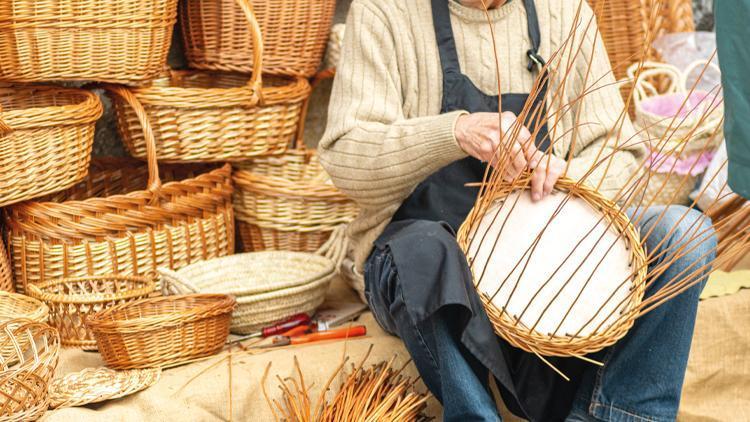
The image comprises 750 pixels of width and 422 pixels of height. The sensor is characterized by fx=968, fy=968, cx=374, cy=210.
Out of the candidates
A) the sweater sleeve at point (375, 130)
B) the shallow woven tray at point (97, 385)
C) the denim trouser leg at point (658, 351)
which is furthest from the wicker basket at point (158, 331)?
the denim trouser leg at point (658, 351)

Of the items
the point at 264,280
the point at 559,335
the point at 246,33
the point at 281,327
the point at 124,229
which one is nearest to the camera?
the point at 559,335

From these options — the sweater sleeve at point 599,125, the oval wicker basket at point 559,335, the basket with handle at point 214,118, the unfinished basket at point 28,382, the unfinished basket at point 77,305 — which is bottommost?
the unfinished basket at point 77,305

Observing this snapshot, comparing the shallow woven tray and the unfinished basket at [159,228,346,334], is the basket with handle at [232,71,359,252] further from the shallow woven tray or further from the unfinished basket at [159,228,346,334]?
the shallow woven tray

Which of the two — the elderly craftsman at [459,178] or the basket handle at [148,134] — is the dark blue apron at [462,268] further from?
the basket handle at [148,134]

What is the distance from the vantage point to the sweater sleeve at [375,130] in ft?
6.82

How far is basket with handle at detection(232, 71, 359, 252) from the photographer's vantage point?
3066 millimetres

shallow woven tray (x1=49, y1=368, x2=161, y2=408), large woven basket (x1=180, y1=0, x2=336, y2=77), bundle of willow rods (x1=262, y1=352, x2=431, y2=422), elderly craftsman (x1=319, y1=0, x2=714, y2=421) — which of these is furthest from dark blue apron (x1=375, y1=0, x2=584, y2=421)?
large woven basket (x1=180, y1=0, x2=336, y2=77)

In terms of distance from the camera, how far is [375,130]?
7.14 ft

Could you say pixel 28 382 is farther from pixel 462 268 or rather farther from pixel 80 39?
pixel 80 39

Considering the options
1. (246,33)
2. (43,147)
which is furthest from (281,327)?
(246,33)

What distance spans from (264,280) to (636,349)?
4.10 feet

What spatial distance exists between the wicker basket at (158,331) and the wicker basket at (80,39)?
2.37 feet

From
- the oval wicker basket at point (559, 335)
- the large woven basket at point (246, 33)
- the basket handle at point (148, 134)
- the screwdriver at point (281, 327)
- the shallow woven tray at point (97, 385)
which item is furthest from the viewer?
the large woven basket at point (246, 33)

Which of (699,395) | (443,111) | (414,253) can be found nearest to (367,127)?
(443,111)
